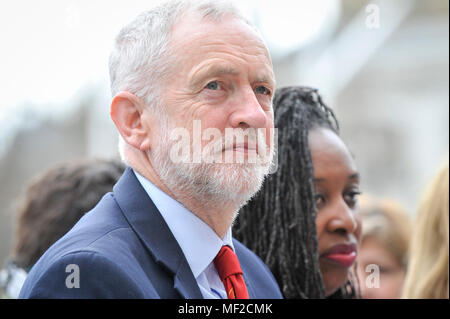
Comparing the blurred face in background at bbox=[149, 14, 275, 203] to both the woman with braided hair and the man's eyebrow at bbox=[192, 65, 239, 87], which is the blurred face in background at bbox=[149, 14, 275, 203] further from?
the woman with braided hair

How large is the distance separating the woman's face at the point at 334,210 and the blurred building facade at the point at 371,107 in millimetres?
7035

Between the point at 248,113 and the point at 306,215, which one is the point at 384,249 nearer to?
the point at 306,215

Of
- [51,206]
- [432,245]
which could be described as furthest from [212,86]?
[432,245]

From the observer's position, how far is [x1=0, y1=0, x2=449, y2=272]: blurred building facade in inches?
420

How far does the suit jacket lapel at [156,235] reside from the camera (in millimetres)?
1900

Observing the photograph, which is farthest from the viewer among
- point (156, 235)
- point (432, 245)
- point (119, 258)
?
point (432, 245)

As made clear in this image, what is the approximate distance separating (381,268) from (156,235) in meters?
2.82

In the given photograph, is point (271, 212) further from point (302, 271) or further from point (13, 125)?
point (13, 125)

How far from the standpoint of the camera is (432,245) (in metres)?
3.64

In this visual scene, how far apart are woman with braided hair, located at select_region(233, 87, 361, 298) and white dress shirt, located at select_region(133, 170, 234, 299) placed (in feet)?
2.85

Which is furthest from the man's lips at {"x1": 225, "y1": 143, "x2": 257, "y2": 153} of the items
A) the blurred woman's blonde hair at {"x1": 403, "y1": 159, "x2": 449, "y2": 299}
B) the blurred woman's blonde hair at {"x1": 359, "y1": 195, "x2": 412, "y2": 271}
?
the blurred woman's blonde hair at {"x1": 359, "y1": 195, "x2": 412, "y2": 271}

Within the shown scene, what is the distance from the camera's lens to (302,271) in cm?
291

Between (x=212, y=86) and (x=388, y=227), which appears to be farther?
(x=388, y=227)

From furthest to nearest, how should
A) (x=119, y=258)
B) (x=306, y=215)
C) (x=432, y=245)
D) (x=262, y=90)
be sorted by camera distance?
1. (x=432, y=245)
2. (x=306, y=215)
3. (x=262, y=90)
4. (x=119, y=258)
